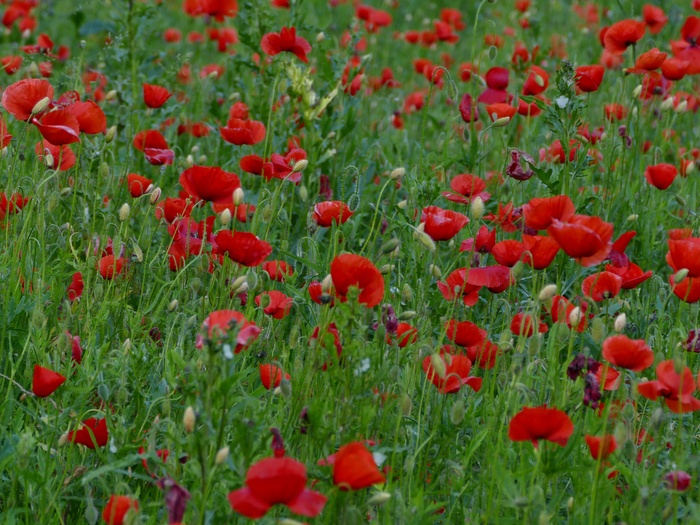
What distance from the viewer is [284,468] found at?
58.9 inches

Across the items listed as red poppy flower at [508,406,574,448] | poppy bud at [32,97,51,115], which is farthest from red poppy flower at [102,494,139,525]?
poppy bud at [32,97,51,115]

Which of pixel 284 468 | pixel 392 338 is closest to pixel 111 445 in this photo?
pixel 284 468

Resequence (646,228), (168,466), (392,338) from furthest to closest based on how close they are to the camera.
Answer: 1. (646,228)
2. (392,338)
3. (168,466)

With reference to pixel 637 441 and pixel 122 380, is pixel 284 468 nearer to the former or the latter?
pixel 122 380

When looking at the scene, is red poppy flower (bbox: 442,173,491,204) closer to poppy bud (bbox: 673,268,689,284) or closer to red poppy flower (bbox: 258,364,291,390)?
poppy bud (bbox: 673,268,689,284)

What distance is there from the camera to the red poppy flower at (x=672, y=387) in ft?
6.27

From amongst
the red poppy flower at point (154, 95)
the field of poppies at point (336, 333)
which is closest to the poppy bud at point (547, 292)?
the field of poppies at point (336, 333)

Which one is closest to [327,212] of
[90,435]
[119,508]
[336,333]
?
[336,333]

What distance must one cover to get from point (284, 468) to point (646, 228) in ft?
7.85

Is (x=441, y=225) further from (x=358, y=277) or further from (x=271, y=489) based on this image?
(x=271, y=489)

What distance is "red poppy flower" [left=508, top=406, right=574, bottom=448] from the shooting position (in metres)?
1.75

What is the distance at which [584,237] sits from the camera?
77.0 inches

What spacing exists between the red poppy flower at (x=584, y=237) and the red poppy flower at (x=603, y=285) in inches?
17.9

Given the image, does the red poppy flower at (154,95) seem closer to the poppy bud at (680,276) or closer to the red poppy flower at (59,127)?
the red poppy flower at (59,127)
